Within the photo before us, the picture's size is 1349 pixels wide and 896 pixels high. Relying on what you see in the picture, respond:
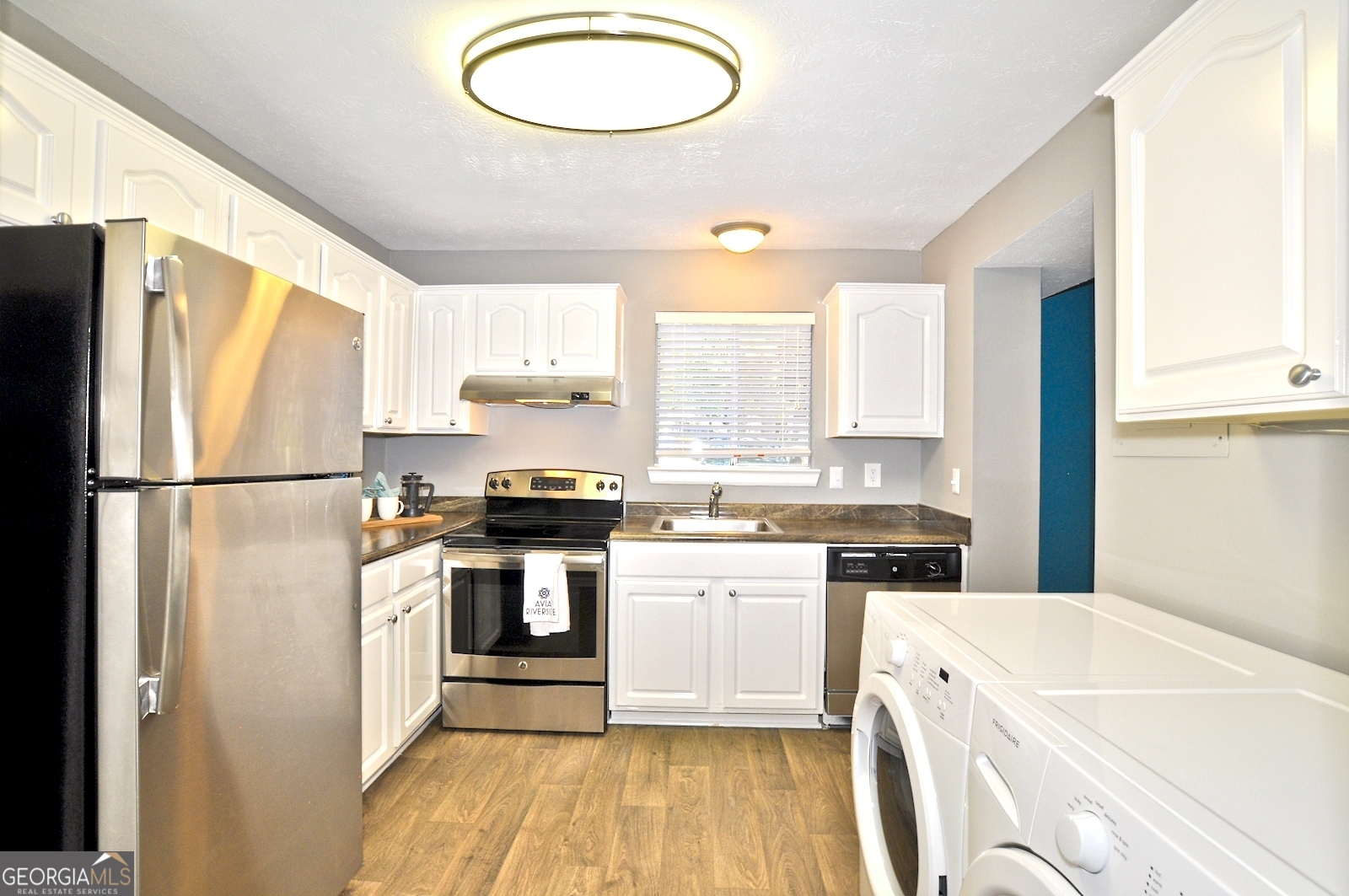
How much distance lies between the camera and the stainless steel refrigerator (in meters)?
1.18

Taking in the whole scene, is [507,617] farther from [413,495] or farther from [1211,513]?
Answer: [1211,513]

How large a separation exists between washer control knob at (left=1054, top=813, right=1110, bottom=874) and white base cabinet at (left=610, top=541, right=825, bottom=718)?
2.26 meters

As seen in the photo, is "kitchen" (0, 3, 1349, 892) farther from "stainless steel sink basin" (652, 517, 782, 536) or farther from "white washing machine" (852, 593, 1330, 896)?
"white washing machine" (852, 593, 1330, 896)

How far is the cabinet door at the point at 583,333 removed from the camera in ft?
11.2

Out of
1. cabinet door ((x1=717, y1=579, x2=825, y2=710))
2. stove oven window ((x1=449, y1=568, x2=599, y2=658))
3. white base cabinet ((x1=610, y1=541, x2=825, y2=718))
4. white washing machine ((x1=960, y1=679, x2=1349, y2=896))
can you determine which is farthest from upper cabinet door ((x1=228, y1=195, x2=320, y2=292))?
white washing machine ((x1=960, y1=679, x2=1349, y2=896))

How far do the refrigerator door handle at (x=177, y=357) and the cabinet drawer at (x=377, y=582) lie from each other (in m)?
1.08

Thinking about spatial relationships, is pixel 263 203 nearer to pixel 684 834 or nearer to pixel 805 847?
pixel 684 834

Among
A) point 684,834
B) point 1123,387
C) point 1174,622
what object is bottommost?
point 684,834

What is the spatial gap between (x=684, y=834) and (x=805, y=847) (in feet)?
1.29

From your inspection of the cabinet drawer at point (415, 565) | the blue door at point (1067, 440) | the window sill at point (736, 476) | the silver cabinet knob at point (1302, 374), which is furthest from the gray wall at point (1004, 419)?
the cabinet drawer at point (415, 565)

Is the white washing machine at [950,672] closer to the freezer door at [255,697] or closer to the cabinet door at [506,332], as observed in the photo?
the freezer door at [255,697]

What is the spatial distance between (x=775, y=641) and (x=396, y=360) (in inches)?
88.7

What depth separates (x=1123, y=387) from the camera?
5.00ft

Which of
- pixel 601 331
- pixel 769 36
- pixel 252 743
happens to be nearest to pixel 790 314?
pixel 601 331
